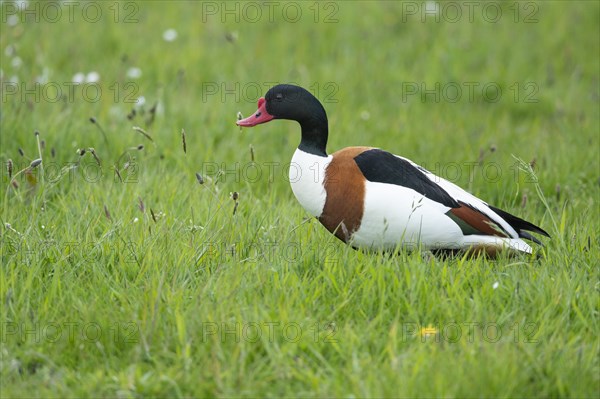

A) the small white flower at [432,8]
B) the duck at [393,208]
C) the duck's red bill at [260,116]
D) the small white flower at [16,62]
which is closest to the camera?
the duck at [393,208]

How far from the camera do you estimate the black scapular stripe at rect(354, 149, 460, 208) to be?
4160mm

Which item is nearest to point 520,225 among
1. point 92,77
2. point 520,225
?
point 520,225

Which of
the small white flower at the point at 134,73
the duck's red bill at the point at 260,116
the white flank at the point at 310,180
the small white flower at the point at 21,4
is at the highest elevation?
the small white flower at the point at 21,4

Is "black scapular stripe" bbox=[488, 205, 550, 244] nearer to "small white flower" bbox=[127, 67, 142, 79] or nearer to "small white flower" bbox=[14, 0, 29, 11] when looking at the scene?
"small white flower" bbox=[127, 67, 142, 79]

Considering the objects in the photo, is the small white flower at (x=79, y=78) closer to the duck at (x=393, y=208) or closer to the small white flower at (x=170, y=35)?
the small white flower at (x=170, y=35)

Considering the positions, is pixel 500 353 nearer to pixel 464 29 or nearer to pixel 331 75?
pixel 331 75

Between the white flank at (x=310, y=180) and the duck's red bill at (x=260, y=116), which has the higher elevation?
the duck's red bill at (x=260, y=116)

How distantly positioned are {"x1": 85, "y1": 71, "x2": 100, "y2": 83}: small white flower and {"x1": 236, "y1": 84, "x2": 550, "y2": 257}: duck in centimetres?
304

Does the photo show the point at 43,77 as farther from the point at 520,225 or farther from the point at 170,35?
the point at 520,225

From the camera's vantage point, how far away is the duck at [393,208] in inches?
161

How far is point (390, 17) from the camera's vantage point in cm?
877

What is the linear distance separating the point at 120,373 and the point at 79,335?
1.24 feet

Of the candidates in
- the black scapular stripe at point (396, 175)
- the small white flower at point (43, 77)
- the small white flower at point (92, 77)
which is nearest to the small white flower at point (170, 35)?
the small white flower at point (92, 77)

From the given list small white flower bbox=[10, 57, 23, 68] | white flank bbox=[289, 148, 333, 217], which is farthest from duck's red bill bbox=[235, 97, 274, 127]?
small white flower bbox=[10, 57, 23, 68]
